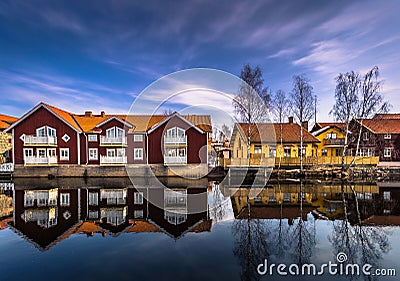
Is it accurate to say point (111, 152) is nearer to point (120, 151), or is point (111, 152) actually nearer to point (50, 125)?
point (120, 151)

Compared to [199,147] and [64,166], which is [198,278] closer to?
[199,147]

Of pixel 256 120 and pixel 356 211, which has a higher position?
pixel 256 120

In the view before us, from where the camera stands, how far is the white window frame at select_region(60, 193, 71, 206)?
12.9m

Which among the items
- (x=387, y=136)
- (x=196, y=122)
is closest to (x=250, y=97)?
(x=196, y=122)

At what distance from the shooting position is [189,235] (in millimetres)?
8383

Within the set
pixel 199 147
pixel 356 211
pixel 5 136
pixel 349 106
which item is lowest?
pixel 356 211

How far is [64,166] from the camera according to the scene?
2378cm

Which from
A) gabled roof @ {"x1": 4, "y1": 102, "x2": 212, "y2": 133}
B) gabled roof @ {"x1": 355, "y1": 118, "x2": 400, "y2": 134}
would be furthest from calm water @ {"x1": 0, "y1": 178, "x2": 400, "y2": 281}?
gabled roof @ {"x1": 355, "y1": 118, "x2": 400, "y2": 134}

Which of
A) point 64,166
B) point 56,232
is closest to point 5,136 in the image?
point 64,166

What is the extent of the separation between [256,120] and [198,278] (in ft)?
72.7

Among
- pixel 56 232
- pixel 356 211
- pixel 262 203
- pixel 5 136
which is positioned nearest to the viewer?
pixel 56 232

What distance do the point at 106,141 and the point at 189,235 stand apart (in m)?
19.9

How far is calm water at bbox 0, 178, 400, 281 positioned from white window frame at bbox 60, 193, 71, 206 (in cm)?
6

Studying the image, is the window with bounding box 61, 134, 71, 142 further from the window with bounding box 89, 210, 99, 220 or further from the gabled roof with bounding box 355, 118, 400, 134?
the gabled roof with bounding box 355, 118, 400, 134
